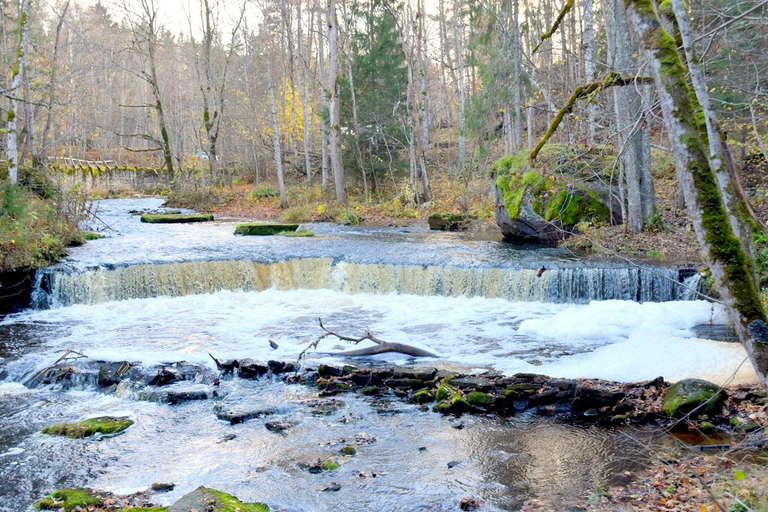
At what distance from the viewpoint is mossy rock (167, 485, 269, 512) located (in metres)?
4.42

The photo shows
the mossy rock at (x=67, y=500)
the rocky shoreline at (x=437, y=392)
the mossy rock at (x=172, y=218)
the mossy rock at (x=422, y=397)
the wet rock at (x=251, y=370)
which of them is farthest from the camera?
the mossy rock at (x=172, y=218)

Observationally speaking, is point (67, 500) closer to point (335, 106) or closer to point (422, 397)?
point (422, 397)

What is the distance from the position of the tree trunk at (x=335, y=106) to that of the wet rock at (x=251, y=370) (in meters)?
16.6

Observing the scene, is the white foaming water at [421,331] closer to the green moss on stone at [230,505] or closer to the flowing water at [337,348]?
the flowing water at [337,348]

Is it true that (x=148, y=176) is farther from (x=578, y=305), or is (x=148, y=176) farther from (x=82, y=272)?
(x=578, y=305)

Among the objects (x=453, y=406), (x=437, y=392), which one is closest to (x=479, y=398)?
(x=453, y=406)

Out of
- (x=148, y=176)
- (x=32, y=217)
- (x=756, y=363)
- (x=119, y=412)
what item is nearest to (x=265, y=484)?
(x=119, y=412)

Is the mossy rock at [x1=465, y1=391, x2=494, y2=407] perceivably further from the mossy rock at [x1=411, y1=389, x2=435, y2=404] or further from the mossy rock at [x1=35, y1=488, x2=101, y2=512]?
the mossy rock at [x1=35, y1=488, x2=101, y2=512]

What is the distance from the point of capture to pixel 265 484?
213 inches

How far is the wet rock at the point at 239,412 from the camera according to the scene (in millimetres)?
6992

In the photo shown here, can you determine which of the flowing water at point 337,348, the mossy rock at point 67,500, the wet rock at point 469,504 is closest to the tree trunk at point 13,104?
the flowing water at point 337,348

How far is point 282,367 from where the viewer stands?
860cm

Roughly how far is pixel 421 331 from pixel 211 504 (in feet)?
22.3

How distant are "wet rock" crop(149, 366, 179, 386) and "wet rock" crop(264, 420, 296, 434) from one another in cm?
212
